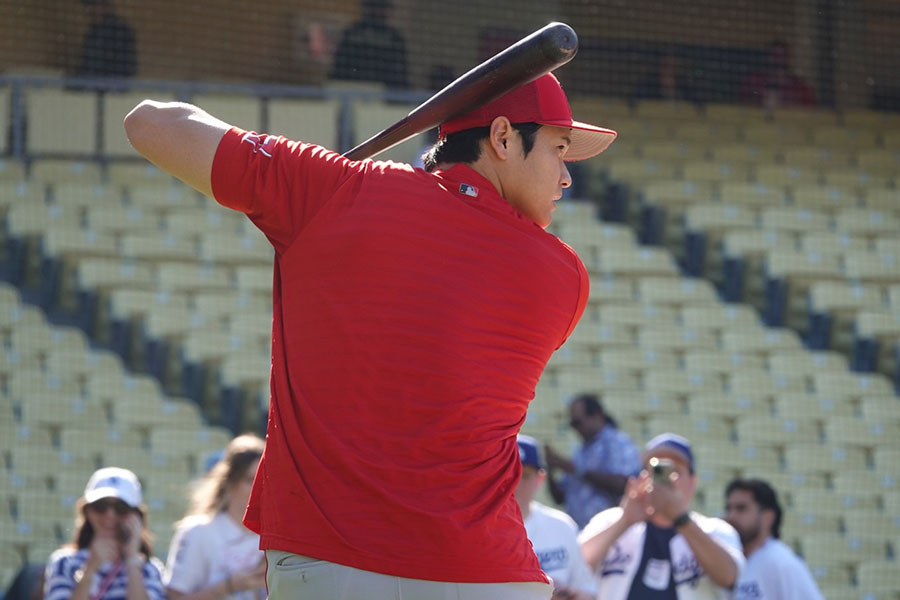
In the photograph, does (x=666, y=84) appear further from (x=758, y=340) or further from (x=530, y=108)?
(x=530, y=108)

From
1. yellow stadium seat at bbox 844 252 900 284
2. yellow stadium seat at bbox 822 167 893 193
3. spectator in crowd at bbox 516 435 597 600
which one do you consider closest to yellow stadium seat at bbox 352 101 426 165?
yellow stadium seat at bbox 844 252 900 284

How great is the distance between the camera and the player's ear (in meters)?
2.19

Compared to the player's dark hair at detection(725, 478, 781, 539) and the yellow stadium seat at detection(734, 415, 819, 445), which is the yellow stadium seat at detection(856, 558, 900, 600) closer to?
the yellow stadium seat at detection(734, 415, 819, 445)

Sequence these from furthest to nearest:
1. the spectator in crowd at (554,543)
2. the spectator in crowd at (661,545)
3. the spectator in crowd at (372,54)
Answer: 1. the spectator in crowd at (372,54)
2. the spectator in crowd at (661,545)
3. the spectator in crowd at (554,543)

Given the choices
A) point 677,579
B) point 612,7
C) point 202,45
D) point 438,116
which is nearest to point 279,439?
point 438,116

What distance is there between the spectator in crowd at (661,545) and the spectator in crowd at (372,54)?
7.07 m

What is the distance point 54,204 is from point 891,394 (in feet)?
19.8

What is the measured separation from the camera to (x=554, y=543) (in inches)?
179

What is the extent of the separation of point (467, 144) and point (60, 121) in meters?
8.82

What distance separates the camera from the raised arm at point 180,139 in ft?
6.85

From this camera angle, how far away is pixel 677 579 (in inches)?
185

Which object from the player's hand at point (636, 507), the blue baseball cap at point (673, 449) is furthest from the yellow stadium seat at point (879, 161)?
the player's hand at point (636, 507)

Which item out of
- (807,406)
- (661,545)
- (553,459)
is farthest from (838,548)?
(661,545)

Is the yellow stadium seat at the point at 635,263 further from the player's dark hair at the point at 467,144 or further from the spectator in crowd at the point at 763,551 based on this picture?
the player's dark hair at the point at 467,144
